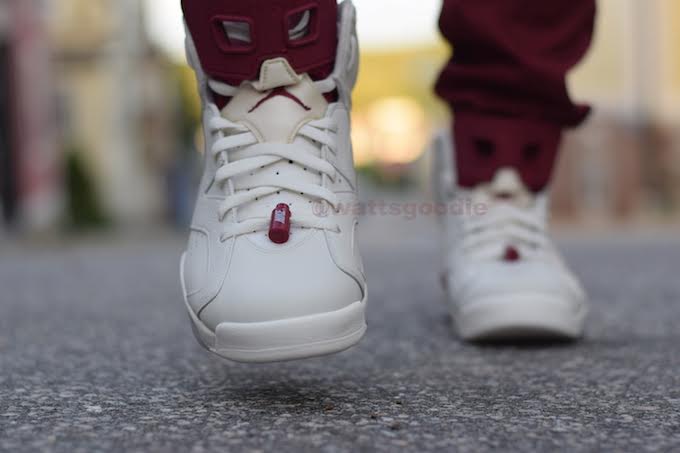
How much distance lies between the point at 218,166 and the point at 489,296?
1.49ft

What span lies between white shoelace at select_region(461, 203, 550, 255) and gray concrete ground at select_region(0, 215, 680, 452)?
0.15 m

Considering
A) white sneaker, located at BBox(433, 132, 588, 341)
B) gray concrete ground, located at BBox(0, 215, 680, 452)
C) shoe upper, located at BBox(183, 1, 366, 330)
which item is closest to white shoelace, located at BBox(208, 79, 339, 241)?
shoe upper, located at BBox(183, 1, 366, 330)

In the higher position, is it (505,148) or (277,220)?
(505,148)

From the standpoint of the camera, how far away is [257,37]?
3.43 ft

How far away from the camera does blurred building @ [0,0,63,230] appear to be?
9086 millimetres

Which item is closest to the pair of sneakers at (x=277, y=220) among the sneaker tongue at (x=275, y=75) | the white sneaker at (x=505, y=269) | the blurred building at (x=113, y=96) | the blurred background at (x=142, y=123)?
the sneaker tongue at (x=275, y=75)

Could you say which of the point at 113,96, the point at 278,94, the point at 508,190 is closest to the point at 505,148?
the point at 508,190

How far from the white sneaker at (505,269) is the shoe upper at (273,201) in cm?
32

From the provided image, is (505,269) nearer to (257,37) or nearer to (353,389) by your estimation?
(353,389)

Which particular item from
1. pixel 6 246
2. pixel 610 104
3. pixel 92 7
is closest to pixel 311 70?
pixel 6 246

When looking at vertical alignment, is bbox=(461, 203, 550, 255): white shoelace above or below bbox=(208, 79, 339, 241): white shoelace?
below

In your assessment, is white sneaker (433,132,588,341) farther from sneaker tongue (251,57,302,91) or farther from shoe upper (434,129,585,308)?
sneaker tongue (251,57,302,91)

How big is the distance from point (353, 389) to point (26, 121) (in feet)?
30.2

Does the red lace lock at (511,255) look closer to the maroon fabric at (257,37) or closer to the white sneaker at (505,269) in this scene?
the white sneaker at (505,269)
